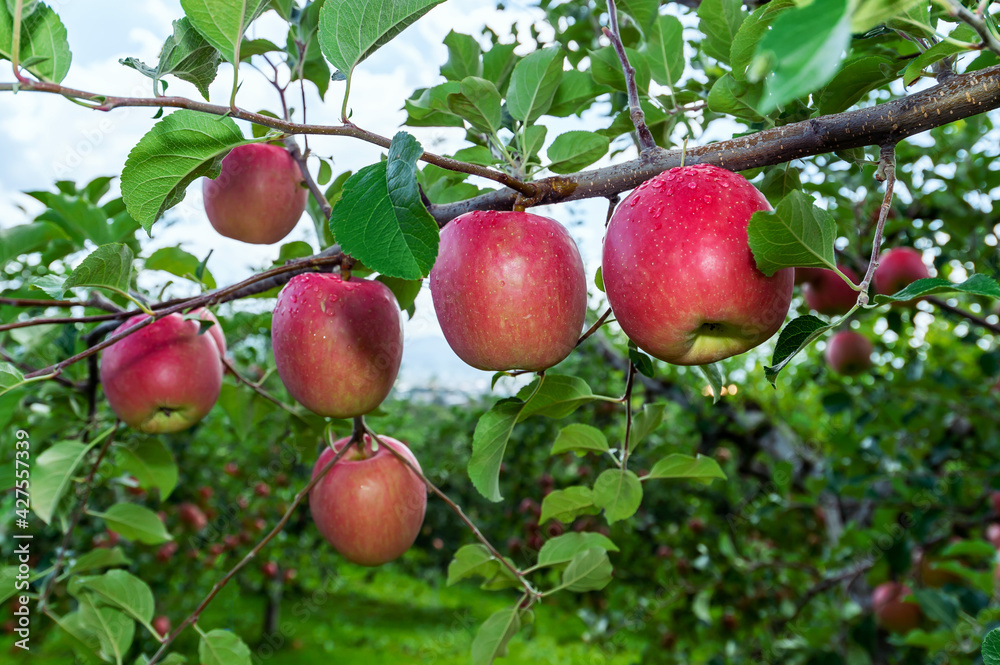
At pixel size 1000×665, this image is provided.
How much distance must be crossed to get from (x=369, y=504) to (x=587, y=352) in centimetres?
178

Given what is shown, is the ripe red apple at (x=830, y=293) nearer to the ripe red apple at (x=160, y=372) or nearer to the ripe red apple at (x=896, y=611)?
the ripe red apple at (x=896, y=611)

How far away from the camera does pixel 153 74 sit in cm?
56

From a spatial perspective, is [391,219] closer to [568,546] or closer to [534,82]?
[534,82]

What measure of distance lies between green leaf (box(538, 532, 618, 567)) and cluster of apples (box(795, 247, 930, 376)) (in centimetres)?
127

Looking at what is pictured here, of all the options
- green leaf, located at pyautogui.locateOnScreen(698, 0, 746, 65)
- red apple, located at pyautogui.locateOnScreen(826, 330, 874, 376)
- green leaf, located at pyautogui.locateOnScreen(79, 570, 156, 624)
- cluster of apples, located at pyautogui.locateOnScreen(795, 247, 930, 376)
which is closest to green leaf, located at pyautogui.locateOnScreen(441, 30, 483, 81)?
green leaf, located at pyautogui.locateOnScreen(698, 0, 746, 65)

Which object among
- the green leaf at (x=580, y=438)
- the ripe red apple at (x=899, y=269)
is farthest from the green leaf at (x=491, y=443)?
the ripe red apple at (x=899, y=269)

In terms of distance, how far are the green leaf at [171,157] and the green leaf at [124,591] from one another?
2.18ft

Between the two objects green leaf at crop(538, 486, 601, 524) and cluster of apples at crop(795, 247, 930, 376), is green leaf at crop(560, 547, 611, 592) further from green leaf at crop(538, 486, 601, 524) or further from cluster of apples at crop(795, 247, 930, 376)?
cluster of apples at crop(795, 247, 930, 376)

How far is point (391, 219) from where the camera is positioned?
1.59 ft

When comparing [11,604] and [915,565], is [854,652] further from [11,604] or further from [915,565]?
[11,604]

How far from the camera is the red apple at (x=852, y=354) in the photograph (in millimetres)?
2246

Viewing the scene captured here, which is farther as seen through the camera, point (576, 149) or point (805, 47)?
point (576, 149)

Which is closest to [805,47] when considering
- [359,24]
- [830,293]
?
[359,24]

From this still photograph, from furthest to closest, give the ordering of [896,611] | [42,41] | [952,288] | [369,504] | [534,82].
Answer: [896,611] < [369,504] < [534,82] < [42,41] < [952,288]
